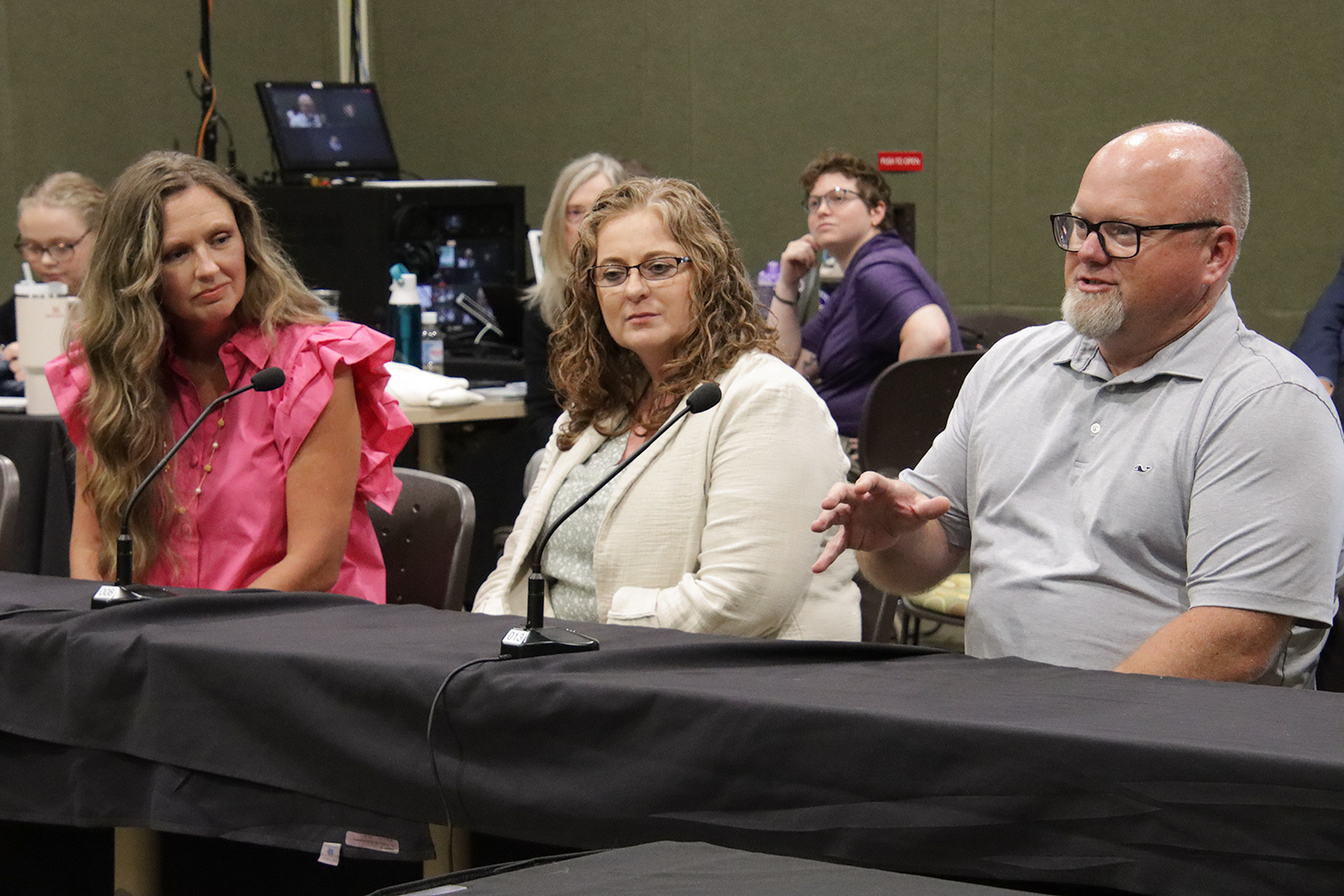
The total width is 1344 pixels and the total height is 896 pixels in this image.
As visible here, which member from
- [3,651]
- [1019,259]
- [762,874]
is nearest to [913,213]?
[1019,259]

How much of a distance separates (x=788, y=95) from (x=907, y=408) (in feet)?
10.8

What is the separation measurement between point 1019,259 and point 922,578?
3891 mm

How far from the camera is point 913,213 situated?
5676mm

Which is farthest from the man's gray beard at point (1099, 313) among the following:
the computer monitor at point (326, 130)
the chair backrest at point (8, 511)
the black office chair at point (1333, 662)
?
the computer monitor at point (326, 130)

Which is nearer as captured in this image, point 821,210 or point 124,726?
point 124,726

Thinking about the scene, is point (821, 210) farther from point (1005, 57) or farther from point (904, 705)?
point (904, 705)

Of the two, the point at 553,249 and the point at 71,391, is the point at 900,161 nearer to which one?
the point at 553,249

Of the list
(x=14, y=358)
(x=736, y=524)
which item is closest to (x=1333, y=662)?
(x=736, y=524)

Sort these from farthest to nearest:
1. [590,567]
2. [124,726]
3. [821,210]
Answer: [821,210], [590,567], [124,726]

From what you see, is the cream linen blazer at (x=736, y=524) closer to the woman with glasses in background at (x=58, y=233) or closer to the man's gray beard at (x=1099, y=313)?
the man's gray beard at (x=1099, y=313)

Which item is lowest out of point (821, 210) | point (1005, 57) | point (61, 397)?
point (61, 397)

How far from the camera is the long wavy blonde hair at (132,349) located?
2320mm

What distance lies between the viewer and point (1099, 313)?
1.86m

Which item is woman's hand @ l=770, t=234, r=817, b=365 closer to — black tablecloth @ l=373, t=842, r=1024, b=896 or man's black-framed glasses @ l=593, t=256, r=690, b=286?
man's black-framed glasses @ l=593, t=256, r=690, b=286
